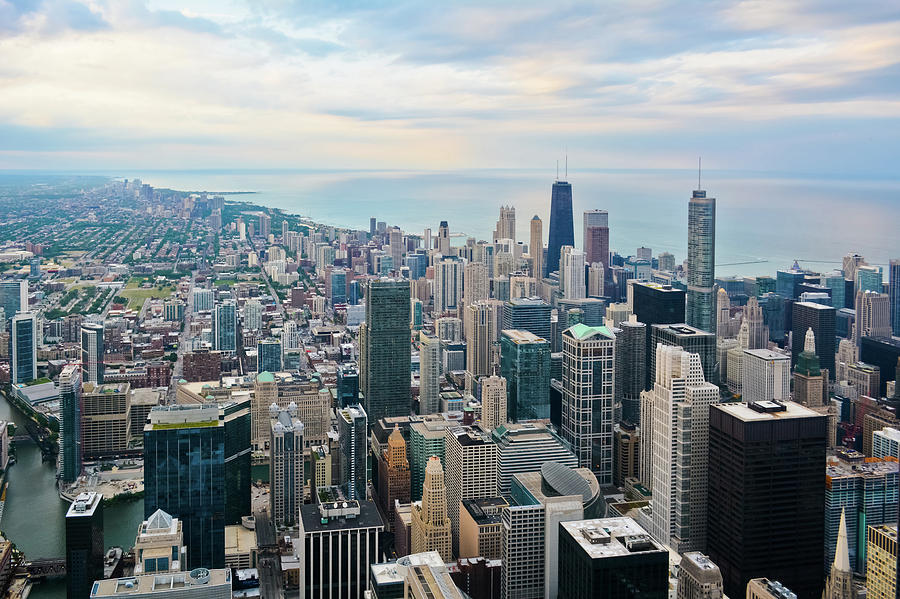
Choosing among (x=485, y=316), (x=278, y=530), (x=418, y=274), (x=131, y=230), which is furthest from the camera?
(x=131, y=230)

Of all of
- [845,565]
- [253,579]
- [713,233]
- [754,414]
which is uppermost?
[713,233]

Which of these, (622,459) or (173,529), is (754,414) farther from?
(173,529)

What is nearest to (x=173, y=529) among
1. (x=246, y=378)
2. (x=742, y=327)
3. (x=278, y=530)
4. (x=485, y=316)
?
(x=278, y=530)

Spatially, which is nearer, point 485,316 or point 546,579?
point 546,579

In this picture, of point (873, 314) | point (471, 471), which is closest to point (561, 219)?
point (873, 314)

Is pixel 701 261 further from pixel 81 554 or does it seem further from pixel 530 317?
pixel 81 554

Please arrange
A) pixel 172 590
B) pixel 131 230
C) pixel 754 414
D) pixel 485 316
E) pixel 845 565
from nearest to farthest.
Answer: pixel 172 590
pixel 845 565
pixel 754 414
pixel 485 316
pixel 131 230
